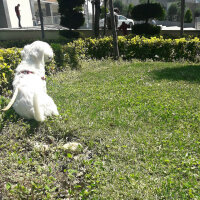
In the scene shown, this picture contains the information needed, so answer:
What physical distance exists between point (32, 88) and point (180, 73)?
498cm

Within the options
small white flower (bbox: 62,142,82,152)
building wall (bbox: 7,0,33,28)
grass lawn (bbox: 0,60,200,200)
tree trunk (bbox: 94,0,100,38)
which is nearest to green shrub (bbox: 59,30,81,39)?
tree trunk (bbox: 94,0,100,38)

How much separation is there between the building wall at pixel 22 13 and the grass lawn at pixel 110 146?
2302 centimetres

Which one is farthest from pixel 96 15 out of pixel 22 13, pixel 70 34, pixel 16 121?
pixel 22 13

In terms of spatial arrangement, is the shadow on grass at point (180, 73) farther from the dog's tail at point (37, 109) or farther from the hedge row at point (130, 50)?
the dog's tail at point (37, 109)

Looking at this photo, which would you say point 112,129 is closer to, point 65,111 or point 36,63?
point 65,111

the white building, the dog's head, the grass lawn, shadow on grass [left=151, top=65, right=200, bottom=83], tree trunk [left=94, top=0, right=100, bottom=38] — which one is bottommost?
the grass lawn

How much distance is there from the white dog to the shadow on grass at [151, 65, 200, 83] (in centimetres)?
376

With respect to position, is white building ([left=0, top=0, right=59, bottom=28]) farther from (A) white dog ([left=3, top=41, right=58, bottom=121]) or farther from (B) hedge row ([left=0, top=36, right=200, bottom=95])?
(A) white dog ([left=3, top=41, right=58, bottom=121])

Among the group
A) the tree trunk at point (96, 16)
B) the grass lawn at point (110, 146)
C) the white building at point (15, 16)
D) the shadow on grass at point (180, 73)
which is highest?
the white building at point (15, 16)

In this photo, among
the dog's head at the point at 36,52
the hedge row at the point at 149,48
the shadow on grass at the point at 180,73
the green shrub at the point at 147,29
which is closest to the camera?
the dog's head at the point at 36,52

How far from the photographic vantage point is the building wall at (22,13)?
24844 mm

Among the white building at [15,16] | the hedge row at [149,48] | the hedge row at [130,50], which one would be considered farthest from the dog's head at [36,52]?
the white building at [15,16]

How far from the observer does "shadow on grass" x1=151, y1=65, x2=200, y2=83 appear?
6.42 m

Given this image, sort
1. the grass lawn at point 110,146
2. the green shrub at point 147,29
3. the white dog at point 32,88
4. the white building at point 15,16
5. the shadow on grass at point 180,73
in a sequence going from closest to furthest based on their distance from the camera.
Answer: the grass lawn at point 110,146, the white dog at point 32,88, the shadow on grass at point 180,73, the green shrub at point 147,29, the white building at point 15,16
